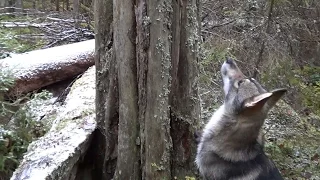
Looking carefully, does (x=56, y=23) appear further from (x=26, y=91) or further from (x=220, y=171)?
(x=220, y=171)

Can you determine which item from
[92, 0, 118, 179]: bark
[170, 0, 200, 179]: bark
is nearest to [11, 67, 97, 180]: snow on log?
[92, 0, 118, 179]: bark

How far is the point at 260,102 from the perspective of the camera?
3.38 meters

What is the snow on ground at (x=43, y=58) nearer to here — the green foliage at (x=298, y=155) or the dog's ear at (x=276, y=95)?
the green foliage at (x=298, y=155)

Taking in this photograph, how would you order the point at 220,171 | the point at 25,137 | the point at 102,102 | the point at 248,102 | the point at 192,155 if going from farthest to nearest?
the point at 25,137, the point at 102,102, the point at 192,155, the point at 220,171, the point at 248,102

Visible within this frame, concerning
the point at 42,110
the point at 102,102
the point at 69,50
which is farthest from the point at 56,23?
the point at 102,102

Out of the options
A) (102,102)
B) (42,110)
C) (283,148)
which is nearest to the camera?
(102,102)

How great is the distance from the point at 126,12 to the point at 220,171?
5.58 feet

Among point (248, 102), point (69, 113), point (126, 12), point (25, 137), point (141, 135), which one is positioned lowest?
point (25, 137)

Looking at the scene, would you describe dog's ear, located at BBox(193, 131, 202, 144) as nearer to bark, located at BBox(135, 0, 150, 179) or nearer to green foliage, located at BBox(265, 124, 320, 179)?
bark, located at BBox(135, 0, 150, 179)

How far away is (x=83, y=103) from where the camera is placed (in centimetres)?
588

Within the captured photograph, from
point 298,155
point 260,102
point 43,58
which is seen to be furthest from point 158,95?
point 43,58

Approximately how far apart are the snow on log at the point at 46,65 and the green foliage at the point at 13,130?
1.87 ft

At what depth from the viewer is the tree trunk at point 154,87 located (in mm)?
3844

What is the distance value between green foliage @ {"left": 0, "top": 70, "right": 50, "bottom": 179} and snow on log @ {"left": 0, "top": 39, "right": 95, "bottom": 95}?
57cm
